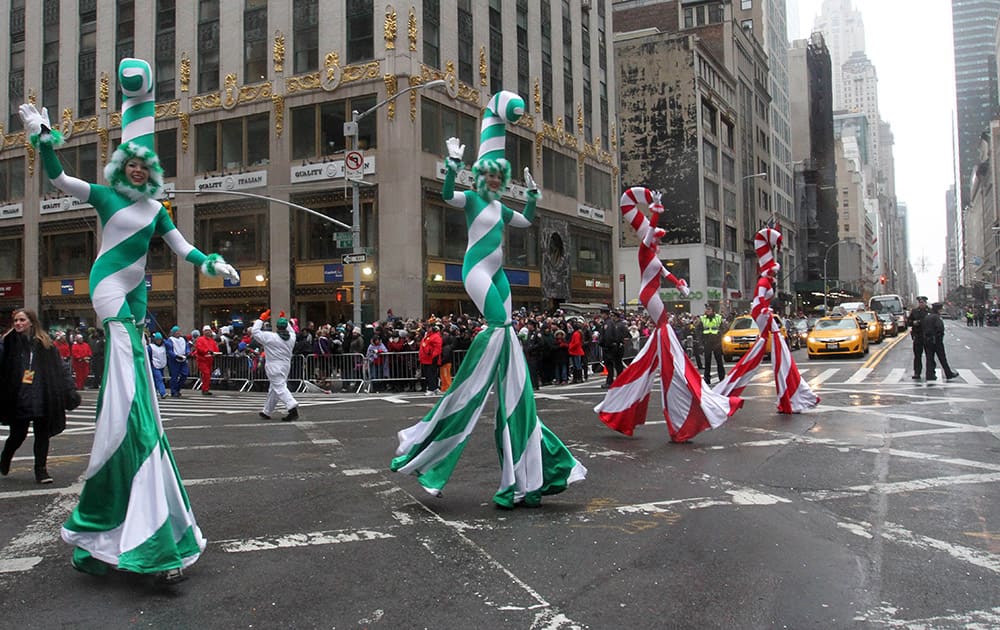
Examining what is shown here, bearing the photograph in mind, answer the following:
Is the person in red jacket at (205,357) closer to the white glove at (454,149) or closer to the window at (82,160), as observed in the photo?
the white glove at (454,149)

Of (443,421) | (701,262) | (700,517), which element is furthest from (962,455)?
(701,262)

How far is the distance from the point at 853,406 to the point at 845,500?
23.2ft

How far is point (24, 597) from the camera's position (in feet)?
13.1

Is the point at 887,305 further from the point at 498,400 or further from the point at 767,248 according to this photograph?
the point at 498,400

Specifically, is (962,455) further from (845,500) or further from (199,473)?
(199,473)

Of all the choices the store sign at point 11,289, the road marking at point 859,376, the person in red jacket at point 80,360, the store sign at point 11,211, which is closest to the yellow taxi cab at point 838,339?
the road marking at point 859,376

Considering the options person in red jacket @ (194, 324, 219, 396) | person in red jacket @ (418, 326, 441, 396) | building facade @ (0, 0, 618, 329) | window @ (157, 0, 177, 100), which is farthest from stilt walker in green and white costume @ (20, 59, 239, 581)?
window @ (157, 0, 177, 100)

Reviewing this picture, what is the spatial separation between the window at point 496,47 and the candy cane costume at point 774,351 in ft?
77.5

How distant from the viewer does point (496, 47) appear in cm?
3400

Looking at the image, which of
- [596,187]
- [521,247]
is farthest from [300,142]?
[596,187]

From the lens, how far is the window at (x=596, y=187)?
135ft

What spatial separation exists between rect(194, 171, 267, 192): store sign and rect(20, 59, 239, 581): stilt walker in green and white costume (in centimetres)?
2733

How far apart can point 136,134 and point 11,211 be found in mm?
39712

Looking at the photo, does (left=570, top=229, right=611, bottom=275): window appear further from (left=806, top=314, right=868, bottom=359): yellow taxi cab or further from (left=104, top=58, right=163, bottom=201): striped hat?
(left=104, top=58, right=163, bottom=201): striped hat
